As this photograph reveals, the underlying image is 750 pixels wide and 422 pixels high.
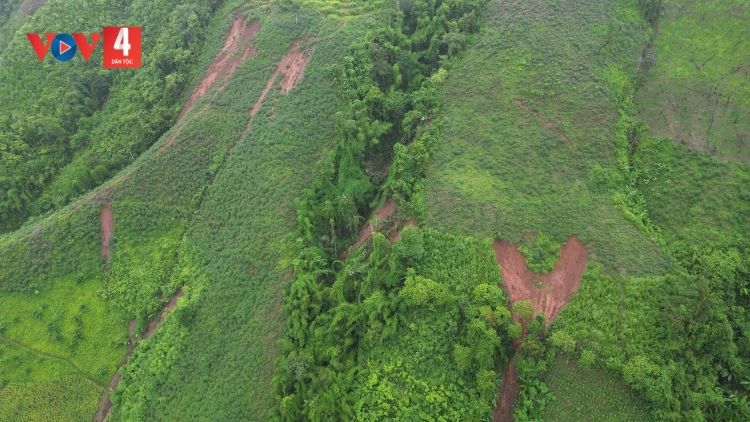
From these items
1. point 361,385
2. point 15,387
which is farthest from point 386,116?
point 15,387

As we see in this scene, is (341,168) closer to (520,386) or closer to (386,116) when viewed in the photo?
(386,116)

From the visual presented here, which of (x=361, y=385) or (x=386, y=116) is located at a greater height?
(x=386, y=116)

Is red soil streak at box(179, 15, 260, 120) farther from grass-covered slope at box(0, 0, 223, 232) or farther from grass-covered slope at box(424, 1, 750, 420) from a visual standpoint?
grass-covered slope at box(424, 1, 750, 420)

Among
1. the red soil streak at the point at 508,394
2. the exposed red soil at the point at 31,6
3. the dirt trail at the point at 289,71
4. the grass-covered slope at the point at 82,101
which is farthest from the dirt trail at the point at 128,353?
the exposed red soil at the point at 31,6

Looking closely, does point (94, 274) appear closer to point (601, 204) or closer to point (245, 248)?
point (245, 248)

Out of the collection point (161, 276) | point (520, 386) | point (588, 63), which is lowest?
point (520, 386)

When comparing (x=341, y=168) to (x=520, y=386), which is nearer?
(x=520, y=386)
